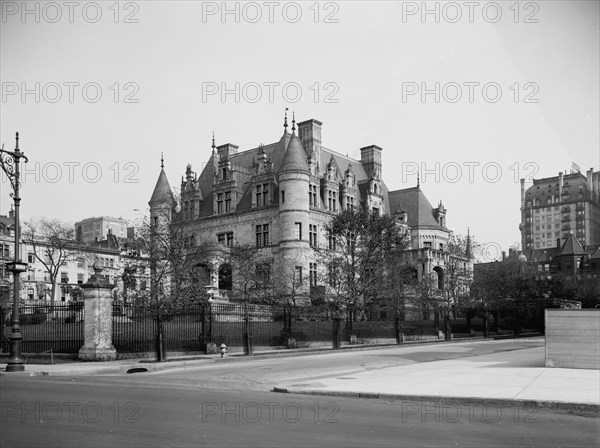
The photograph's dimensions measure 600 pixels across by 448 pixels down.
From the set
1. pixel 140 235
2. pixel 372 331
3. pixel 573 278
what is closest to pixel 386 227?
pixel 372 331

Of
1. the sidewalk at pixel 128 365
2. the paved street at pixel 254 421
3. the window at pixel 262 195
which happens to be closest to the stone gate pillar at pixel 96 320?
the sidewalk at pixel 128 365

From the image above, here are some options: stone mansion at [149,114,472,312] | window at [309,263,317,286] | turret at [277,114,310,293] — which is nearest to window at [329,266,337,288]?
stone mansion at [149,114,472,312]

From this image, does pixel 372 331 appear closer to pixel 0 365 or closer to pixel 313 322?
pixel 313 322

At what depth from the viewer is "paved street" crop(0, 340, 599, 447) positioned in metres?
7.91

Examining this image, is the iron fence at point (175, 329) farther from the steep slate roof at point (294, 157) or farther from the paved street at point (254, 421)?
the steep slate roof at point (294, 157)

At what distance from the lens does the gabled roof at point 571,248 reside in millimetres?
89438

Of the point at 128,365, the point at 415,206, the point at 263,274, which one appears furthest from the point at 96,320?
the point at 415,206

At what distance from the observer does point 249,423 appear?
9.23 meters

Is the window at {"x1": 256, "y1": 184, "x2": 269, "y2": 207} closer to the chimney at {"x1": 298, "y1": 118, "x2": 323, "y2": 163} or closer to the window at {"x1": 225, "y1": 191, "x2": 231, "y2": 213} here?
the window at {"x1": 225, "y1": 191, "x2": 231, "y2": 213}

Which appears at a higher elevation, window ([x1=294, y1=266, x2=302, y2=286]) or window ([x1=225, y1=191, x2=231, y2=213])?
window ([x1=225, y1=191, x2=231, y2=213])

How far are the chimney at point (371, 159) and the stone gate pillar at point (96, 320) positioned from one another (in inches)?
2206

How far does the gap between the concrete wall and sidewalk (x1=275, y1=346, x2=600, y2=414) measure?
2.35ft

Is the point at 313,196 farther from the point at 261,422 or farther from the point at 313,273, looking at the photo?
the point at 261,422

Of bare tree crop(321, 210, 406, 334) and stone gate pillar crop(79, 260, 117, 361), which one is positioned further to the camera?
bare tree crop(321, 210, 406, 334)
